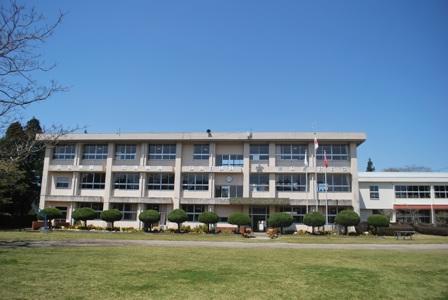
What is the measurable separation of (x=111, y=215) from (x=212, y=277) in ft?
107

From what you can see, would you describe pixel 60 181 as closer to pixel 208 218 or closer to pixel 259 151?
pixel 208 218

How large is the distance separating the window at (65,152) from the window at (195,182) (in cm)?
1463

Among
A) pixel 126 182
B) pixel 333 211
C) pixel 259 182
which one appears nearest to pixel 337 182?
pixel 333 211

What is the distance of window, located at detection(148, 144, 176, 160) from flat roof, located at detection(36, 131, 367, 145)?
150cm

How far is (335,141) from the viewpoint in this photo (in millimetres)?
44000

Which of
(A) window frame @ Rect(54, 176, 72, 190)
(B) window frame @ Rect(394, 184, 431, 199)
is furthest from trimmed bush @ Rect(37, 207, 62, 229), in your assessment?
(B) window frame @ Rect(394, 184, 431, 199)

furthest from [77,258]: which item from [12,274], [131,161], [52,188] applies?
[52,188]

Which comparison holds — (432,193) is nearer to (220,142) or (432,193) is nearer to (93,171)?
(220,142)

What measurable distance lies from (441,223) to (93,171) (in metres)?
42.2

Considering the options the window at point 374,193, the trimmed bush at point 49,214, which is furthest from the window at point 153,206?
the window at point 374,193

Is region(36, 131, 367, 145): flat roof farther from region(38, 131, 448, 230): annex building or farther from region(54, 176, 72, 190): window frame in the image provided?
region(54, 176, 72, 190): window frame

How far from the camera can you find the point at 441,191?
49.0 metres

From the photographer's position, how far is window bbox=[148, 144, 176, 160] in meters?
46.4

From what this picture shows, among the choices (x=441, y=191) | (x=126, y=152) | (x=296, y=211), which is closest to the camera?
(x=296, y=211)
